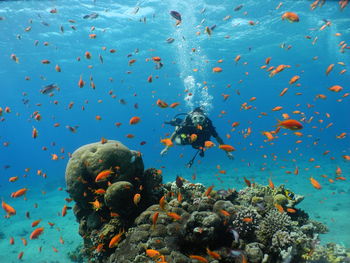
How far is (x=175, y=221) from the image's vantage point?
220 inches

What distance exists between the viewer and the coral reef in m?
4.78

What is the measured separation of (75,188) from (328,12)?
32.1m

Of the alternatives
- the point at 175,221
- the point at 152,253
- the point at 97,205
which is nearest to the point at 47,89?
the point at 97,205

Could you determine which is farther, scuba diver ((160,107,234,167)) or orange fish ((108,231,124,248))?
scuba diver ((160,107,234,167))

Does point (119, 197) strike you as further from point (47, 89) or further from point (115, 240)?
point (47, 89)

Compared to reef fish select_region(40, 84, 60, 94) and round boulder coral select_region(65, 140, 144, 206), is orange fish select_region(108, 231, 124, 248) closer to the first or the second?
round boulder coral select_region(65, 140, 144, 206)

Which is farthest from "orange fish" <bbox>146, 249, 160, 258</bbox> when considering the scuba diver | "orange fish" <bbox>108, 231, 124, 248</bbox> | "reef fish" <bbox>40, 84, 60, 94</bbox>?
"reef fish" <bbox>40, 84, 60, 94</bbox>

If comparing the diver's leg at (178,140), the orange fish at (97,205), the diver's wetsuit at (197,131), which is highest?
the diver's wetsuit at (197,131)

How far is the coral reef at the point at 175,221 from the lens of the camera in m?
4.78

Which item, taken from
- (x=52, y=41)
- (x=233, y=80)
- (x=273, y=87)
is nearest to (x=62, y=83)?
(x=52, y=41)

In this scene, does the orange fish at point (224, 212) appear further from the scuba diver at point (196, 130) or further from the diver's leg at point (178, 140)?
the diver's leg at point (178, 140)

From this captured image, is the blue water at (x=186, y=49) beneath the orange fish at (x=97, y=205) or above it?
above

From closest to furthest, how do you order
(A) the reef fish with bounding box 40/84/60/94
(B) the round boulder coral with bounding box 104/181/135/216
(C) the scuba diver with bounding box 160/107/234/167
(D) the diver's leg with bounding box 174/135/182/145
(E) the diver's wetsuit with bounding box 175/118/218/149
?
1. (B) the round boulder coral with bounding box 104/181/135/216
2. (A) the reef fish with bounding box 40/84/60/94
3. (C) the scuba diver with bounding box 160/107/234/167
4. (E) the diver's wetsuit with bounding box 175/118/218/149
5. (D) the diver's leg with bounding box 174/135/182/145

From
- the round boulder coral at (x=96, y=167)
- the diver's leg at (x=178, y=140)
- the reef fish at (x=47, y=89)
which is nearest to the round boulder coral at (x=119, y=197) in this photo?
the round boulder coral at (x=96, y=167)
